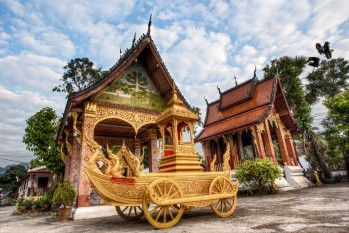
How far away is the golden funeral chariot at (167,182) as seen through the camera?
4160 mm

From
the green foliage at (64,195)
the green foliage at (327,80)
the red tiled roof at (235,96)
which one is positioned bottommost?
the green foliage at (64,195)

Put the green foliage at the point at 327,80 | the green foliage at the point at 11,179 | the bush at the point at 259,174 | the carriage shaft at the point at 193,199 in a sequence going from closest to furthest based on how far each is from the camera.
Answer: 1. the carriage shaft at the point at 193,199
2. the bush at the point at 259,174
3. the green foliage at the point at 327,80
4. the green foliage at the point at 11,179

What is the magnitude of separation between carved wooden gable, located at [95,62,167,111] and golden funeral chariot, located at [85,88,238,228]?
3.09m

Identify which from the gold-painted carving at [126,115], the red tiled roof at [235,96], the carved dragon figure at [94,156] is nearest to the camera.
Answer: the carved dragon figure at [94,156]

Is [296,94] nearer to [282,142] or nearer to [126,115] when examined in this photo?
[282,142]

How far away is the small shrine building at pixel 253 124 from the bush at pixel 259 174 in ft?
7.85

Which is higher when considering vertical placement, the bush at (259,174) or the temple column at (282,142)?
the temple column at (282,142)

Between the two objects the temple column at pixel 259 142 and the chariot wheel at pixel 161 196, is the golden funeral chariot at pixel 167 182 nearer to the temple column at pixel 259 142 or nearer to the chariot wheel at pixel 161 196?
the chariot wheel at pixel 161 196

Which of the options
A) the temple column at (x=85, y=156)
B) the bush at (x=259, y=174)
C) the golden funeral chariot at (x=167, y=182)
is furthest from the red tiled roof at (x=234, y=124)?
the temple column at (x=85, y=156)

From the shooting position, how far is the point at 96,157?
444cm

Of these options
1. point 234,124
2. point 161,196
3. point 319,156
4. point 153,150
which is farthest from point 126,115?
point 319,156

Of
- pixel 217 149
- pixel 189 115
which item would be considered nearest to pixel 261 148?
pixel 217 149

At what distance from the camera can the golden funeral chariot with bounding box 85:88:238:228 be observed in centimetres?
416

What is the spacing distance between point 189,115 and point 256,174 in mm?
6846
